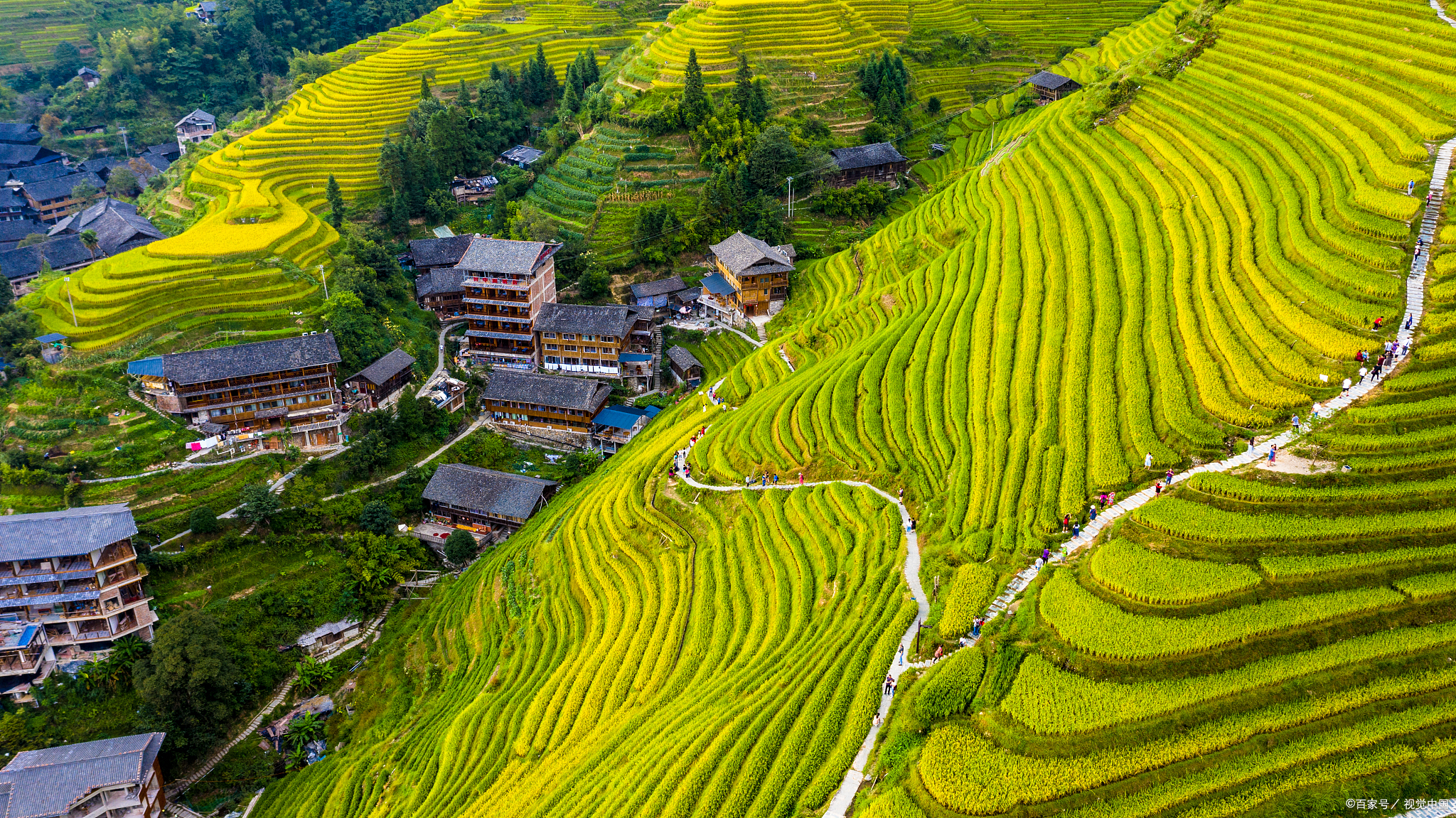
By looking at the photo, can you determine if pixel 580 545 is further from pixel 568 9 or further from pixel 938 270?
pixel 568 9

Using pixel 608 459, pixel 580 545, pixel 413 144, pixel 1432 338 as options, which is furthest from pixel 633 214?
pixel 1432 338

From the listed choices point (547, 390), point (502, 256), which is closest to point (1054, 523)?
point (547, 390)

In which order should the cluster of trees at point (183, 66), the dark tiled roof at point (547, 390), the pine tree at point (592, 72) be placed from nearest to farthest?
1. the dark tiled roof at point (547, 390)
2. the pine tree at point (592, 72)
3. the cluster of trees at point (183, 66)

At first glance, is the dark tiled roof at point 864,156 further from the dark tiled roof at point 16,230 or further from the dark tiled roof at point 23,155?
the dark tiled roof at point 23,155

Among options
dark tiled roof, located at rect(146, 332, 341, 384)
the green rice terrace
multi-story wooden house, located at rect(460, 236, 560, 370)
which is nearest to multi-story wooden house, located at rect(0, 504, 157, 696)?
dark tiled roof, located at rect(146, 332, 341, 384)

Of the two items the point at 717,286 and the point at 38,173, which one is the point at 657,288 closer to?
the point at 717,286

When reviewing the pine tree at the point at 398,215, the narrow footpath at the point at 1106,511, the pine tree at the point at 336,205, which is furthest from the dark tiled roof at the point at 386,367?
the narrow footpath at the point at 1106,511

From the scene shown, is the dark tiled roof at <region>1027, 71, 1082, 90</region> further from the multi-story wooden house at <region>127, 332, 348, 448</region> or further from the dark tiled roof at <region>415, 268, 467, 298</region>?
the multi-story wooden house at <region>127, 332, 348, 448</region>
